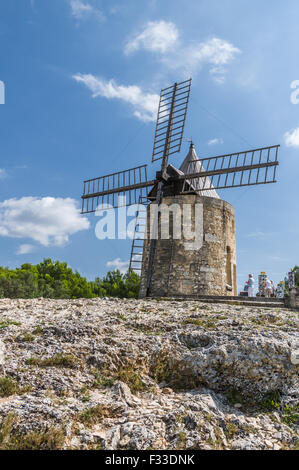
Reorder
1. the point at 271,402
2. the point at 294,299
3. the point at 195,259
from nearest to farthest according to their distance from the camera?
1. the point at 271,402
2. the point at 294,299
3. the point at 195,259

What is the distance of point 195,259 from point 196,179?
431 centimetres

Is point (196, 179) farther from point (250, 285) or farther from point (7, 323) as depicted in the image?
point (7, 323)

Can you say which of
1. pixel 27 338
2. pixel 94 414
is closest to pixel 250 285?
pixel 27 338

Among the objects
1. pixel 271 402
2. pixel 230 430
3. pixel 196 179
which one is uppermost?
pixel 196 179

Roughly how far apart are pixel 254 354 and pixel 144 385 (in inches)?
66.8

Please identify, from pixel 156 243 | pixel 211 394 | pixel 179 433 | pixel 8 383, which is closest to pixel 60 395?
pixel 8 383

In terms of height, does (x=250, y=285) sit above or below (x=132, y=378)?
above

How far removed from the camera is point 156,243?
49.9 feet

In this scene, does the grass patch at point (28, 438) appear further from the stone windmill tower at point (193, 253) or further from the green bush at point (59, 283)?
the green bush at point (59, 283)

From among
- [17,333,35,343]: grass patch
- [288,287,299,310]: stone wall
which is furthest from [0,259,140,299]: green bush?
[17,333,35,343]: grass patch

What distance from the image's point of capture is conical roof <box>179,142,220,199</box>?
54.3 ft

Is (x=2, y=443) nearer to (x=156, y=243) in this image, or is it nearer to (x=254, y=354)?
(x=254, y=354)

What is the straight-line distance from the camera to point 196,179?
55.2ft

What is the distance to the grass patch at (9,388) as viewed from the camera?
428 centimetres
